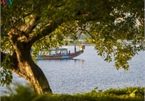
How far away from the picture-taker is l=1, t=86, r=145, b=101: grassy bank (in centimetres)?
444

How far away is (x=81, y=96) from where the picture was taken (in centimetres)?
956

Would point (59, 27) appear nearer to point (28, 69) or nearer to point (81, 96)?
point (28, 69)

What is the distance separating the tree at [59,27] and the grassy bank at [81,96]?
95cm

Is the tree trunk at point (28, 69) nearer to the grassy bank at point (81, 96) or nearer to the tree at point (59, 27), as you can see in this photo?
the tree at point (59, 27)

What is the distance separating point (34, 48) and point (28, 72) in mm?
2360

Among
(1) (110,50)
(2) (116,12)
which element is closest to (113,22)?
(2) (116,12)

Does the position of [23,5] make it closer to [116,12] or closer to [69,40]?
[116,12]

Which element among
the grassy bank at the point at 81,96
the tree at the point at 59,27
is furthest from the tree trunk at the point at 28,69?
the grassy bank at the point at 81,96

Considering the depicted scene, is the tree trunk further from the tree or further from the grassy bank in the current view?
the grassy bank

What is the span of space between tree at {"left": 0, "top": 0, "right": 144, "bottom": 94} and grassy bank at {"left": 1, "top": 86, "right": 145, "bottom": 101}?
0.95 metres

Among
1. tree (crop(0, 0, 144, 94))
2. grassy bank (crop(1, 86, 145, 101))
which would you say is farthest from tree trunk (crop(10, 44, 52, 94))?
grassy bank (crop(1, 86, 145, 101))

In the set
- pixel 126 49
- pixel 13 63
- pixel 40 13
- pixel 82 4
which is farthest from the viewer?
pixel 126 49

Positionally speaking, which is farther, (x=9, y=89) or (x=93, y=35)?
(x=93, y=35)

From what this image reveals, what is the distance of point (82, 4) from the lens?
22.9 ft
